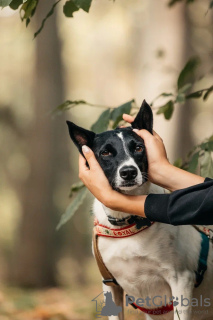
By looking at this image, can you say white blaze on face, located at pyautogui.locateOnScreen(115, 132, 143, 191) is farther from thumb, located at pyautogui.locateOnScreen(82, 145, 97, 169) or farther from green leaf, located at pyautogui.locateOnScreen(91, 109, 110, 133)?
green leaf, located at pyautogui.locateOnScreen(91, 109, 110, 133)

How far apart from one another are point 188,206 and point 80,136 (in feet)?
2.57

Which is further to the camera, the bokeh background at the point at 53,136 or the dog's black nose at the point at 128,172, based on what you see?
the bokeh background at the point at 53,136

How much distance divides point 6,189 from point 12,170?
1.22 ft

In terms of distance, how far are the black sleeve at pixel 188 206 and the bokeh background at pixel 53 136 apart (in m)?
3.67

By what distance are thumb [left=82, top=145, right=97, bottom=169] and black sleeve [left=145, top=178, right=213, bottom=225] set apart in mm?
441

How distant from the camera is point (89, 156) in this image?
2598mm

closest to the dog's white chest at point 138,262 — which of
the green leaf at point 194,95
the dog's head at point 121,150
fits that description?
the dog's head at point 121,150

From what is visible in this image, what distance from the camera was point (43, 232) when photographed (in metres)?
8.09

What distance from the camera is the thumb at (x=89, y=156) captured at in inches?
101

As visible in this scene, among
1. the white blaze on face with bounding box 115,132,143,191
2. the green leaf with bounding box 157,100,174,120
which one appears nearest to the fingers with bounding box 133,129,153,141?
the white blaze on face with bounding box 115,132,143,191

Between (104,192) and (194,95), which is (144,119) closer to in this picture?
(104,192)

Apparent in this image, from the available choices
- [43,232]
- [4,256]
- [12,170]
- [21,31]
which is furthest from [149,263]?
[21,31]

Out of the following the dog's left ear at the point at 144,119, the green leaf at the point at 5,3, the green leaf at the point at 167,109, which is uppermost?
the green leaf at the point at 5,3

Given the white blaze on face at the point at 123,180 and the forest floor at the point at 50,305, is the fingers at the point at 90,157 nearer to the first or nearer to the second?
the white blaze on face at the point at 123,180
